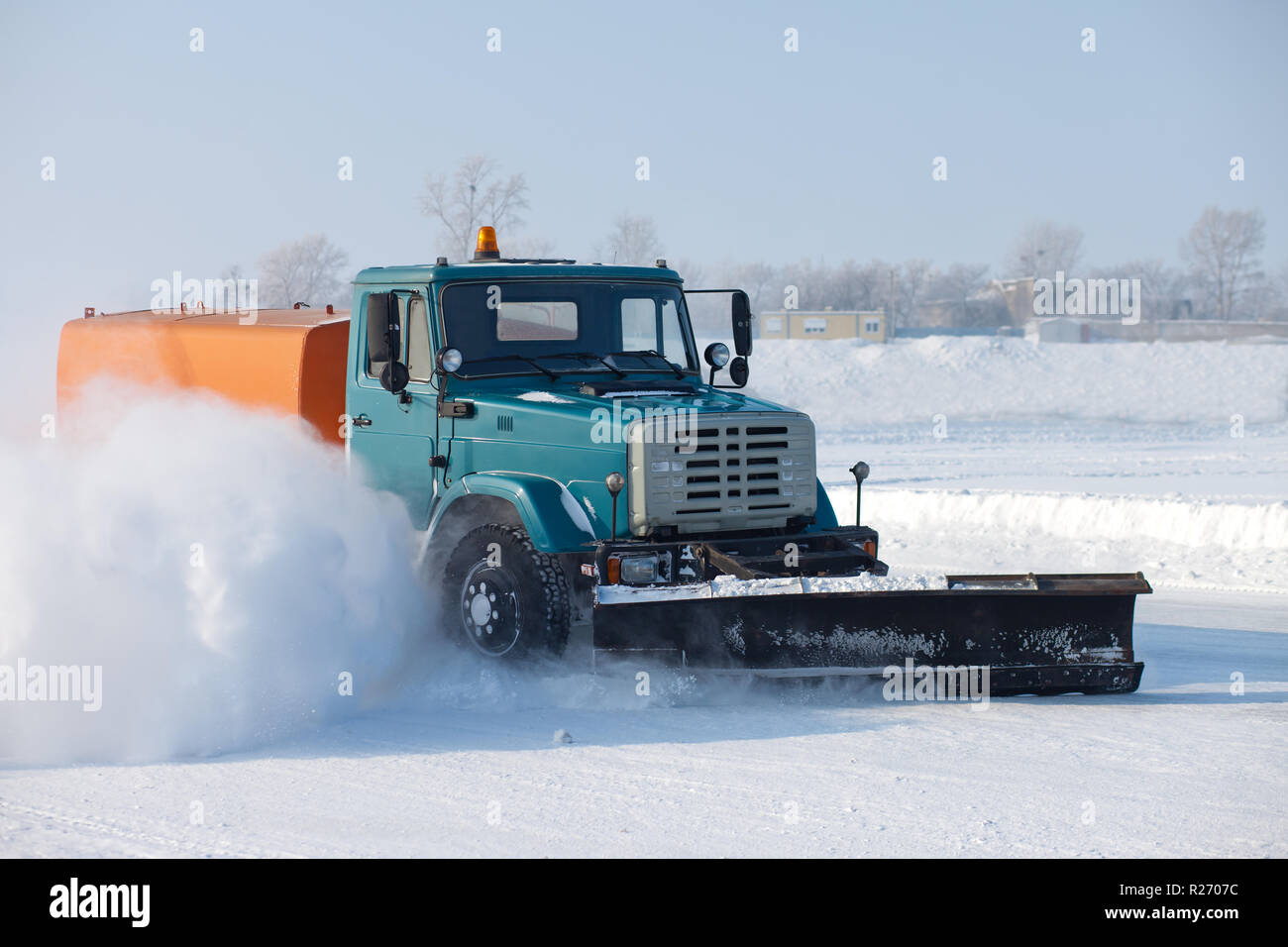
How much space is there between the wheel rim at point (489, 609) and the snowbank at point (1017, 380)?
118ft

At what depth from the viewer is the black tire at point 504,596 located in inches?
322

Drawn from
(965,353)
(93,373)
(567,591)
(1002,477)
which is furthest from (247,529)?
(965,353)

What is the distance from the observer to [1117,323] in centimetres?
8925

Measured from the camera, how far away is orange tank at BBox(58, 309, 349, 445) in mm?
9664

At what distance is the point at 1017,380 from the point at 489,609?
49040mm

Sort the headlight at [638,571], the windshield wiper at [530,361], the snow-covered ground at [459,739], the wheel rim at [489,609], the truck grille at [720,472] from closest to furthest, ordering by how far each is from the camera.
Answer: the snow-covered ground at [459,739] → the headlight at [638,571] → the truck grille at [720,472] → the wheel rim at [489,609] → the windshield wiper at [530,361]

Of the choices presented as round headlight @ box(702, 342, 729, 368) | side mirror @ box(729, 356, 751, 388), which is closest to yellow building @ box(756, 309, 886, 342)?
side mirror @ box(729, 356, 751, 388)

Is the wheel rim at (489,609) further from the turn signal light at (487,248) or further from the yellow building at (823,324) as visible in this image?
the yellow building at (823,324)

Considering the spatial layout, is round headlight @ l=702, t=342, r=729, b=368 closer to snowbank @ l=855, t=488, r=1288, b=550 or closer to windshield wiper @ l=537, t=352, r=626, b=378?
windshield wiper @ l=537, t=352, r=626, b=378

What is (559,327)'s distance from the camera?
9234 millimetres

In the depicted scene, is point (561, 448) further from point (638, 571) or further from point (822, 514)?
point (822, 514)

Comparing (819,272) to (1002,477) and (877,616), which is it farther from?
(877,616)

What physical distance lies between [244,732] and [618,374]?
3.31m

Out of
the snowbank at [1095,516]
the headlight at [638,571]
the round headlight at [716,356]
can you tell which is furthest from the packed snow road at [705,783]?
the snowbank at [1095,516]
